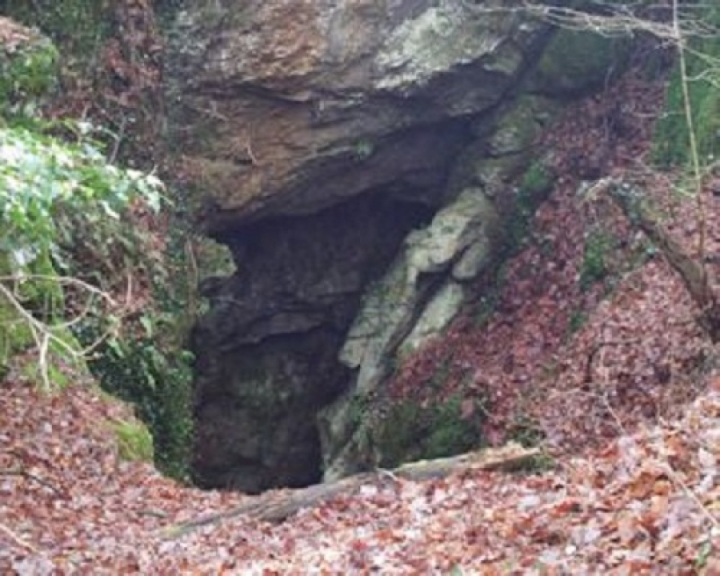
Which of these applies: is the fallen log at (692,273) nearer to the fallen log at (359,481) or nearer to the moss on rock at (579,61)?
the fallen log at (359,481)

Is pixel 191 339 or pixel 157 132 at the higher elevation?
pixel 157 132

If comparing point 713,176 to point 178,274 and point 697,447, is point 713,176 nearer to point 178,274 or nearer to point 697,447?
point 178,274

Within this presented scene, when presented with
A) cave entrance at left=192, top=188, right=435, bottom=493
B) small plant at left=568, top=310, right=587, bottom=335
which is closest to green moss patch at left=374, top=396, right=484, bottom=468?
small plant at left=568, top=310, right=587, bottom=335

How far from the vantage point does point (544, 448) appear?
798 centimetres

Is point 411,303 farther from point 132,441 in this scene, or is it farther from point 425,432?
point 132,441

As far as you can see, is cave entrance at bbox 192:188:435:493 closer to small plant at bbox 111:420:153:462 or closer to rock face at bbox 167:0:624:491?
rock face at bbox 167:0:624:491

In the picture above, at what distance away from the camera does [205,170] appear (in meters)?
14.1

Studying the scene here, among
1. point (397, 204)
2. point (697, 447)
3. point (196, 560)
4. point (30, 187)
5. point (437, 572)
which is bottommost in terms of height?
point (196, 560)

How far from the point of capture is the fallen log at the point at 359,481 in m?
7.71

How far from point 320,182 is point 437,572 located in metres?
10.2

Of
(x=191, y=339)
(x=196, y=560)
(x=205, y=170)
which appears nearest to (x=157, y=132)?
(x=205, y=170)

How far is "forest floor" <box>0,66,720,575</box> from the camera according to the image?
16.0 ft

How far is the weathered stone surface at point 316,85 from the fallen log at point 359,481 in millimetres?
6838

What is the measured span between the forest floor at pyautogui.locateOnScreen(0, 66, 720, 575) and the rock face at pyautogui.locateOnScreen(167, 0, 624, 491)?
954mm
